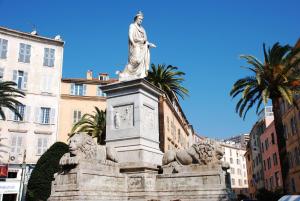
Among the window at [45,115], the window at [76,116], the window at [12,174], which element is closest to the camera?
the window at [12,174]

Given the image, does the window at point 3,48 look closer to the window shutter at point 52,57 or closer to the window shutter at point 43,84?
the window shutter at point 43,84

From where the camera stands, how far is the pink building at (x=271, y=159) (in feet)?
181

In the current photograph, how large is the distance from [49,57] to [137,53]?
1351 inches

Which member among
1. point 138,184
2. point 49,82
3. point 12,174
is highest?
point 49,82

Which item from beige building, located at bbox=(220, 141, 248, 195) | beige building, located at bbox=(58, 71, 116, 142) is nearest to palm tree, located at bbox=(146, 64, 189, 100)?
beige building, located at bbox=(58, 71, 116, 142)

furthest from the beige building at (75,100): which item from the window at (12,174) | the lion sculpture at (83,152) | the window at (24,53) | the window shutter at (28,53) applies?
the lion sculpture at (83,152)

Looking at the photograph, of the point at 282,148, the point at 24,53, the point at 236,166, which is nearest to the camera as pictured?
the point at 282,148

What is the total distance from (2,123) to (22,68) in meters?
7.72

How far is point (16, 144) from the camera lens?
42.3 metres

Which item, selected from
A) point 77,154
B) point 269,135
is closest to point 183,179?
point 77,154

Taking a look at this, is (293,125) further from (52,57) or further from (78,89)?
(52,57)

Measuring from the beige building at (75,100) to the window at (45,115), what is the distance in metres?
1.82

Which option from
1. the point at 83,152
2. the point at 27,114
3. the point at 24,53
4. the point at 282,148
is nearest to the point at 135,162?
the point at 83,152

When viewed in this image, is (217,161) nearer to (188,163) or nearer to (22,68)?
(188,163)
